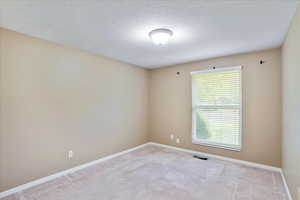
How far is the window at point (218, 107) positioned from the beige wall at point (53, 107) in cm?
190

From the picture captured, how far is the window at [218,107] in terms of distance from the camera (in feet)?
10.7

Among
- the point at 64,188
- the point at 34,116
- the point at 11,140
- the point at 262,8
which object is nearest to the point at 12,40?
the point at 34,116

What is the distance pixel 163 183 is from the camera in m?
2.42

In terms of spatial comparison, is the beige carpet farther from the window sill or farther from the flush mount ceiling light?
the flush mount ceiling light

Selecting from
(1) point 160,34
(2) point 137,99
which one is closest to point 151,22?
(1) point 160,34

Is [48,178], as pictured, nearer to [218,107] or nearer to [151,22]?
[151,22]

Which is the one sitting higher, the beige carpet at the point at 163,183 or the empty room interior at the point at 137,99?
the empty room interior at the point at 137,99

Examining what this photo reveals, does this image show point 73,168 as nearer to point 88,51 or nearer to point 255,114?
point 88,51

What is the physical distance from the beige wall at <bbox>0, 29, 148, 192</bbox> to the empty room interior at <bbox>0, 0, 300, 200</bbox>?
0.05 ft

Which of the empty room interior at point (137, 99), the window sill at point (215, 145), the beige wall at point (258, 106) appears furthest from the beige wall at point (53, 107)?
the beige wall at point (258, 106)

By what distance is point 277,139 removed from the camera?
2812 millimetres

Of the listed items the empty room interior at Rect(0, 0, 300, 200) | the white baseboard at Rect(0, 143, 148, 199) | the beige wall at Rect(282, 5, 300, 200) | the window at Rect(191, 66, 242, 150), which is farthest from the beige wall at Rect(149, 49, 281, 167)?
the white baseboard at Rect(0, 143, 148, 199)

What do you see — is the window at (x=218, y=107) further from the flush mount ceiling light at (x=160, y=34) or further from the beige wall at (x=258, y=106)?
the flush mount ceiling light at (x=160, y=34)

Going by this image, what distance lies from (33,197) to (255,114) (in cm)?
399
